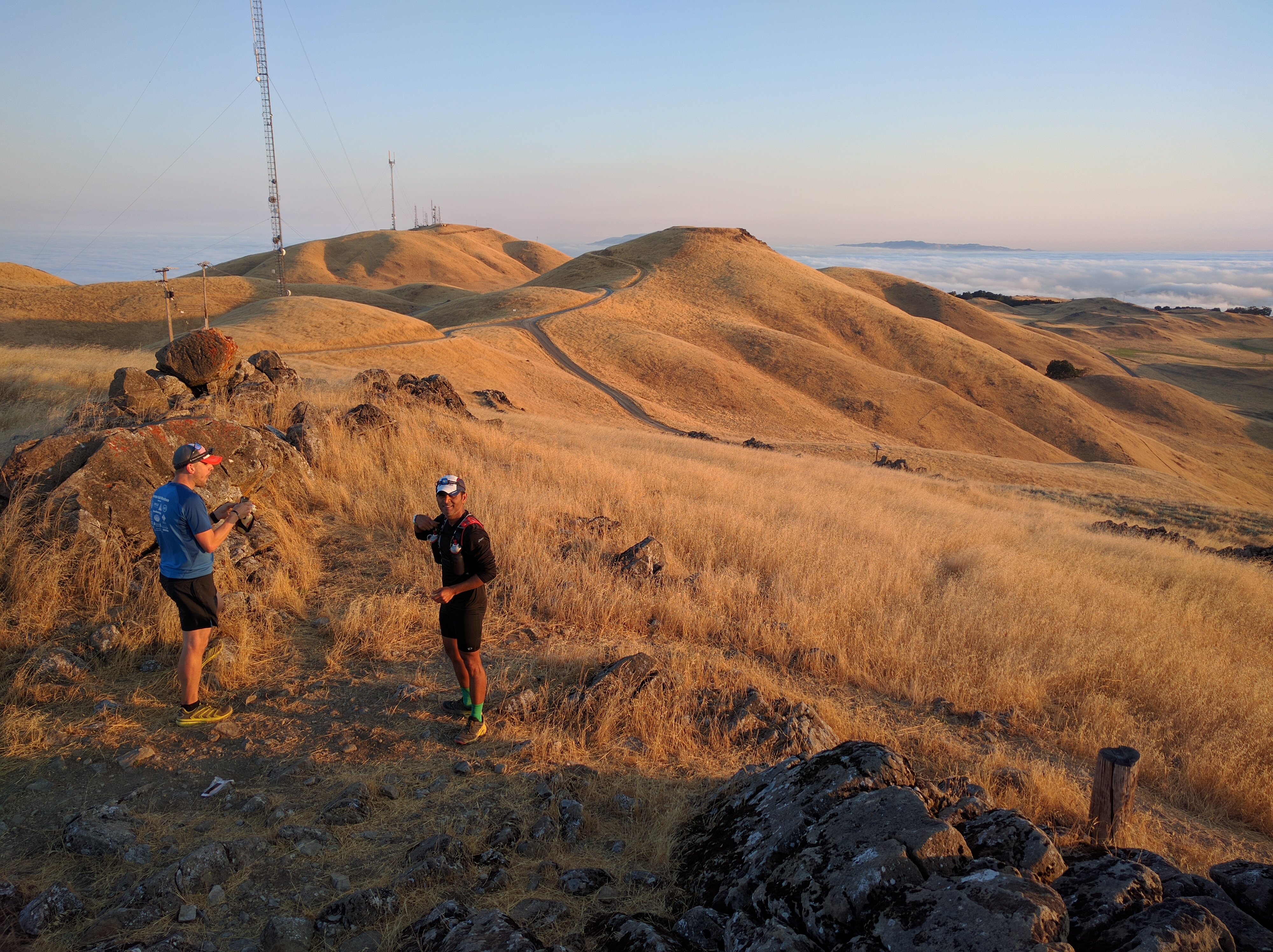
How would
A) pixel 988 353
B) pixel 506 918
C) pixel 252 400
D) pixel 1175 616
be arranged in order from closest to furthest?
pixel 506 918 < pixel 1175 616 < pixel 252 400 < pixel 988 353

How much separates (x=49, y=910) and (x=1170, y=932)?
15.1ft

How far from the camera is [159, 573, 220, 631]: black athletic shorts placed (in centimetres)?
494

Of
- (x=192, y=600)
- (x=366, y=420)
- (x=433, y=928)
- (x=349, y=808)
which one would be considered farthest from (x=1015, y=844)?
(x=366, y=420)

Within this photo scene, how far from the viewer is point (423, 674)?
5.71 metres

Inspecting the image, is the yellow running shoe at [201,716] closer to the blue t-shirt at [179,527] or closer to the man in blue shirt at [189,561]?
the man in blue shirt at [189,561]

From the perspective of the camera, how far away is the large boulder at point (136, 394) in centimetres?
957

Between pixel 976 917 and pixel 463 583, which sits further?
pixel 463 583

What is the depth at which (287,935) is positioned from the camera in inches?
121

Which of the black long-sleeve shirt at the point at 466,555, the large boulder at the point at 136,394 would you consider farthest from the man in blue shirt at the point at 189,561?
the large boulder at the point at 136,394

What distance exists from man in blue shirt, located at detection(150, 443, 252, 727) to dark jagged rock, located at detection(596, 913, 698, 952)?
337cm

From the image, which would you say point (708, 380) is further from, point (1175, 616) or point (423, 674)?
point (423, 674)

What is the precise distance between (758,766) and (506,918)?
7.16 ft

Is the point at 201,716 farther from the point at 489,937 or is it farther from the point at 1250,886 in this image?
the point at 1250,886

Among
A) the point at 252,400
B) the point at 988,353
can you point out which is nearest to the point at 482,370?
the point at 252,400
